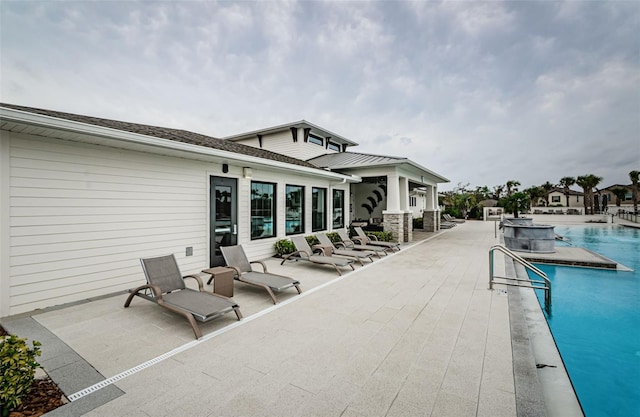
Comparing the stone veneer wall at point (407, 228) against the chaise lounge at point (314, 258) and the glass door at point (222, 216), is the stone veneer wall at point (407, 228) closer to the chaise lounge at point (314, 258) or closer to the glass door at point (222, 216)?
the chaise lounge at point (314, 258)

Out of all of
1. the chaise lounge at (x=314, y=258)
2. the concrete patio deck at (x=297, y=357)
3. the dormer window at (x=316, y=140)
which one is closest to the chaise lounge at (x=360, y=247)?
the chaise lounge at (x=314, y=258)

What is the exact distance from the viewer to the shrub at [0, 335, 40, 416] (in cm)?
203

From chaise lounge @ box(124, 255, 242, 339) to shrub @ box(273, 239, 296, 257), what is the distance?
→ 4436mm

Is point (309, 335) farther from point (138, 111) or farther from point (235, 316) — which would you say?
point (138, 111)

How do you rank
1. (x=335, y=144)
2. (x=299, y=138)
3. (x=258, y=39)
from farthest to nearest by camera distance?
(x=335, y=144)
(x=299, y=138)
(x=258, y=39)

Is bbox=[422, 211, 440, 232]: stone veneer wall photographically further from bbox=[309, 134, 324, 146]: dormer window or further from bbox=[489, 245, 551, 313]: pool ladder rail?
bbox=[489, 245, 551, 313]: pool ladder rail

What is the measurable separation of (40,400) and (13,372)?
1.55 ft

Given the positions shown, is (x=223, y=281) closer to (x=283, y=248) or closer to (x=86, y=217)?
(x=86, y=217)

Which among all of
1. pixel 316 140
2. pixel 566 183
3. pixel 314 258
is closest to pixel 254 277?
pixel 314 258

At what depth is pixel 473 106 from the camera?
1542cm

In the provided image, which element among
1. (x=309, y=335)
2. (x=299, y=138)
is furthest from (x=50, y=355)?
(x=299, y=138)

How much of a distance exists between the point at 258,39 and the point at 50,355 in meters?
12.5

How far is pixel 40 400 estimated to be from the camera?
2.33m

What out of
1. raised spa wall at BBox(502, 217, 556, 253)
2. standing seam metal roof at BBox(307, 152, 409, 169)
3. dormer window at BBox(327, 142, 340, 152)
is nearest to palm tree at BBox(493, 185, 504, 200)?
dormer window at BBox(327, 142, 340, 152)
